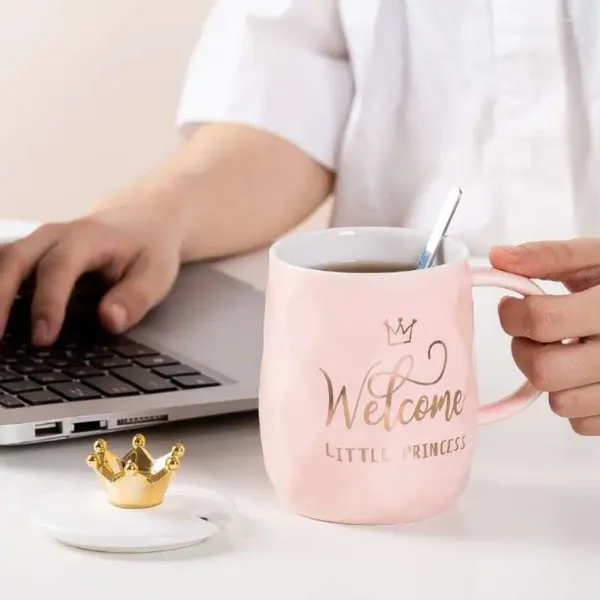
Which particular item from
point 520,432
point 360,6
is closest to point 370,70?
point 360,6

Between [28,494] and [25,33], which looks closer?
[28,494]

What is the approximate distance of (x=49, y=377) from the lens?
58 cm

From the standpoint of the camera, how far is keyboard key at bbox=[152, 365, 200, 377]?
585mm

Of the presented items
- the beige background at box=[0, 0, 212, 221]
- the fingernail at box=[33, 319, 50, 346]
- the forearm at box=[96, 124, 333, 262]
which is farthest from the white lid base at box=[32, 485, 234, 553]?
the beige background at box=[0, 0, 212, 221]

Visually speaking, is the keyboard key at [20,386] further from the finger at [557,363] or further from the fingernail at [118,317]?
the finger at [557,363]

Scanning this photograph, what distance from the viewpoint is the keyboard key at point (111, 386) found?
0.55 meters

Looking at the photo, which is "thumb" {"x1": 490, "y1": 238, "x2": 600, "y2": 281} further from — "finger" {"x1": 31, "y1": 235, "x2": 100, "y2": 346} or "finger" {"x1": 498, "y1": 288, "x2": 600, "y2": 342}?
"finger" {"x1": 31, "y1": 235, "x2": 100, "y2": 346}

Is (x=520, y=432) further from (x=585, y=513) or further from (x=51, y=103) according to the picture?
(x=51, y=103)

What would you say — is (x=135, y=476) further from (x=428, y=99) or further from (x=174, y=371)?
(x=428, y=99)

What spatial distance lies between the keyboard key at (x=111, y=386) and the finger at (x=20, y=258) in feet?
0.40

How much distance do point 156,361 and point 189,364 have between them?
0.06 ft

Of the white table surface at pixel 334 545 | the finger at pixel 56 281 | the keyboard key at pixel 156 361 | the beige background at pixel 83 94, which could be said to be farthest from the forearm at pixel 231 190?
the beige background at pixel 83 94

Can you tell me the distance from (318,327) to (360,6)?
0.63 m

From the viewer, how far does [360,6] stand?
3.26 feet
